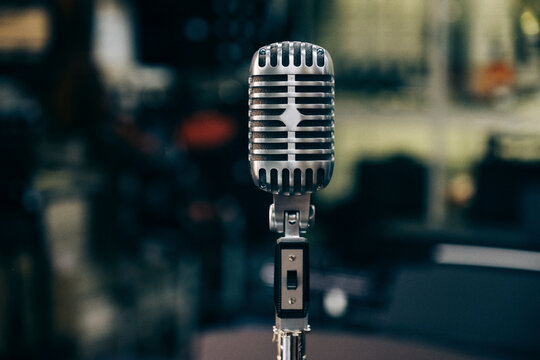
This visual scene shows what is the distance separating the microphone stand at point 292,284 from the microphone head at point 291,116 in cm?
4

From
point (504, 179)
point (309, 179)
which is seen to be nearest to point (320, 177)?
point (309, 179)

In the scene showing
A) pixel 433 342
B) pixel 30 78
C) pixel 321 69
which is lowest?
pixel 433 342

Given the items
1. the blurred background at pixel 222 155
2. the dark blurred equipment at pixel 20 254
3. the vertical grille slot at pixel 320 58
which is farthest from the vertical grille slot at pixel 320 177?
the dark blurred equipment at pixel 20 254

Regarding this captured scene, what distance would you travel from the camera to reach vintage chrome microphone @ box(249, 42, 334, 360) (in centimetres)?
96

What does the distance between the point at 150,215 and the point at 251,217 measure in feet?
2.28

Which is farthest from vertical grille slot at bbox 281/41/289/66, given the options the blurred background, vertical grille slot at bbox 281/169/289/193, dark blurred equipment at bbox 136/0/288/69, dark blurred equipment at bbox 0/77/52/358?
dark blurred equipment at bbox 136/0/288/69

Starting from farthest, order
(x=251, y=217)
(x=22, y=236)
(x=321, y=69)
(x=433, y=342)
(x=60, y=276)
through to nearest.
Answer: (x=251, y=217)
(x=60, y=276)
(x=22, y=236)
(x=433, y=342)
(x=321, y=69)

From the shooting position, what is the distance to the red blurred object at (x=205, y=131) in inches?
163

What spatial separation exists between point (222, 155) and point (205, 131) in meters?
0.19

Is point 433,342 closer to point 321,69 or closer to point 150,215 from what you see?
point 321,69

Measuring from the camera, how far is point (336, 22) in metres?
4.50

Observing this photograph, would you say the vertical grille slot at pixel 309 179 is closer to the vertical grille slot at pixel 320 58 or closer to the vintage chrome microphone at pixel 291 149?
the vintage chrome microphone at pixel 291 149

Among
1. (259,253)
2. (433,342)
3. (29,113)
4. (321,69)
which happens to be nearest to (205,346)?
(433,342)

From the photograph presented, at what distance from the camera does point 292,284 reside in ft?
3.32
